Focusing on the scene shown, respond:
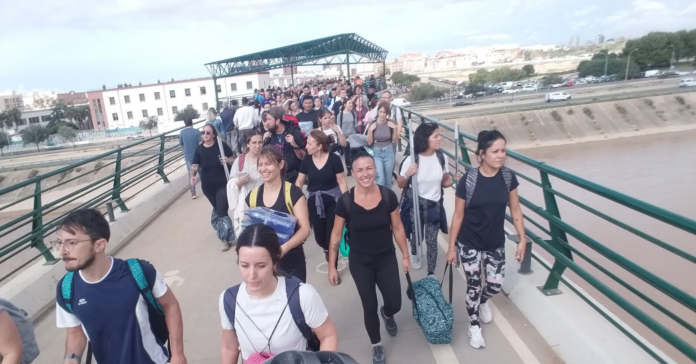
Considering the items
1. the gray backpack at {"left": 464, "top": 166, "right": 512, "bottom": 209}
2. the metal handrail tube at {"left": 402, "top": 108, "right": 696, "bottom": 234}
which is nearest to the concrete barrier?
the gray backpack at {"left": 464, "top": 166, "right": 512, "bottom": 209}

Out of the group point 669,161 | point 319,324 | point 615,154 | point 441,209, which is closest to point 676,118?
point 615,154

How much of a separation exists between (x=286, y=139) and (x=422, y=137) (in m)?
1.86

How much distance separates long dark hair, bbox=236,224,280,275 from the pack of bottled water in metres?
0.90

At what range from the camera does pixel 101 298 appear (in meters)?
Result: 2.06

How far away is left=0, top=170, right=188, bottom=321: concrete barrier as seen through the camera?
4.33 meters

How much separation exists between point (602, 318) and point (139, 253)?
5.74m

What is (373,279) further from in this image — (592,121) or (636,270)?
(592,121)

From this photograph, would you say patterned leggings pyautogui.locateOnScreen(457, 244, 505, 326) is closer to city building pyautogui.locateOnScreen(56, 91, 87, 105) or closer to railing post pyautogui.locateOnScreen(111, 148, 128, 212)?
railing post pyautogui.locateOnScreen(111, 148, 128, 212)

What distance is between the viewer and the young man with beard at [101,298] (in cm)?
203

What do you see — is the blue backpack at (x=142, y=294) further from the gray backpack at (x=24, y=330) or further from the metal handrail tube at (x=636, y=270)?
the metal handrail tube at (x=636, y=270)

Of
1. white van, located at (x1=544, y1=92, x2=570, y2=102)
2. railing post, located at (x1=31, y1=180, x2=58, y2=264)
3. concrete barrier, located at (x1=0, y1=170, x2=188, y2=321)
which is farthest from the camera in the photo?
white van, located at (x1=544, y1=92, x2=570, y2=102)

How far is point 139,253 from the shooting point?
6090 mm

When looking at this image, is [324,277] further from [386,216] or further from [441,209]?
[386,216]

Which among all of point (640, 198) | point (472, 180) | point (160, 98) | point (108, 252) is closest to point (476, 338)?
point (472, 180)
